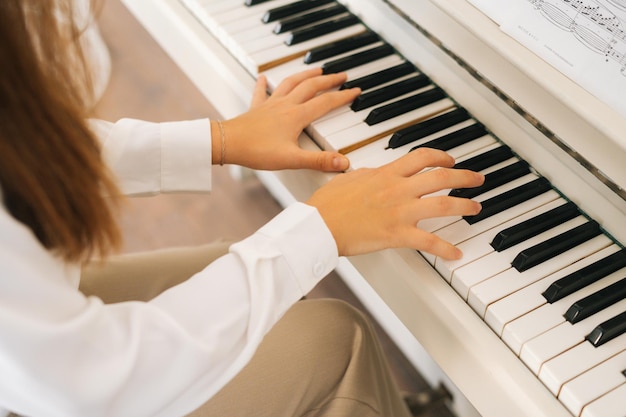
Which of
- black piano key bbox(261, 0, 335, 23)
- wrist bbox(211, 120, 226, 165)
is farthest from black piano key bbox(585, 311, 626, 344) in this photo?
black piano key bbox(261, 0, 335, 23)

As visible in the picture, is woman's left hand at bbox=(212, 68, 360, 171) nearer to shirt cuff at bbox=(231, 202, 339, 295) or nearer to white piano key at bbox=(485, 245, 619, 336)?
shirt cuff at bbox=(231, 202, 339, 295)

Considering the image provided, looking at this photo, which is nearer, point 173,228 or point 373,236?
point 373,236

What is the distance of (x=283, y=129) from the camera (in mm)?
1230

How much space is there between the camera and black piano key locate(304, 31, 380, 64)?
1.38 m

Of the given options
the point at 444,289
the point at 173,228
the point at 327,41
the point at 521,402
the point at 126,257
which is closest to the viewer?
the point at 521,402

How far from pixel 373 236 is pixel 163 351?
330mm

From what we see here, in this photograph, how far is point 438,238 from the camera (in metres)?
1.01

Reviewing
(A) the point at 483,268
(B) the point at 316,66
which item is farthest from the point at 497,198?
(B) the point at 316,66

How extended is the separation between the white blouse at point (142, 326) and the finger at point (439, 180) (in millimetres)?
152

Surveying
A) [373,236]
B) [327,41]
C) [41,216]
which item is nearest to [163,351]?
[41,216]

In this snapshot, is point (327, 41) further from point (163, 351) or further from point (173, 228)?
point (173, 228)

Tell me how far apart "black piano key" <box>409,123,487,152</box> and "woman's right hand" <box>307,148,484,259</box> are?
0.12 m

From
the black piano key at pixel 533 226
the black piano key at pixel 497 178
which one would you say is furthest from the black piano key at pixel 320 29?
the black piano key at pixel 533 226

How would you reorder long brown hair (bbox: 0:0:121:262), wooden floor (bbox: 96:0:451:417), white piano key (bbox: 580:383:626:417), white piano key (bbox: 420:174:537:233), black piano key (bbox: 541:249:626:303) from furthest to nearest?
wooden floor (bbox: 96:0:451:417)
white piano key (bbox: 420:174:537:233)
black piano key (bbox: 541:249:626:303)
white piano key (bbox: 580:383:626:417)
long brown hair (bbox: 0:0:121:262)
